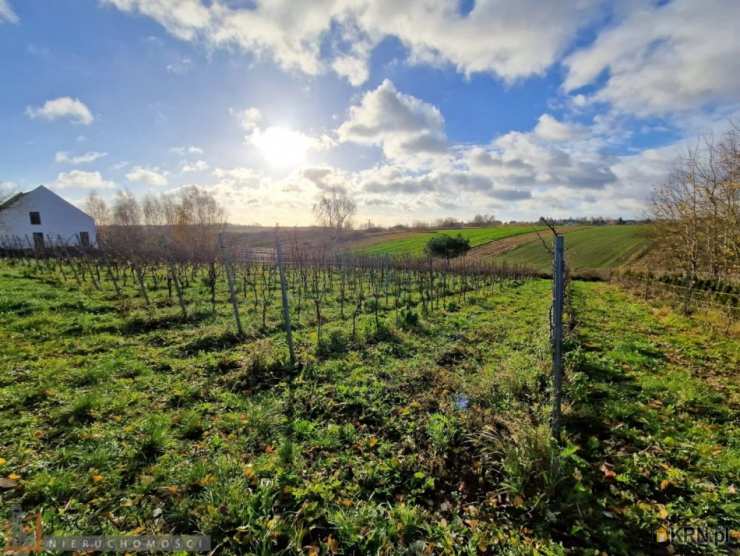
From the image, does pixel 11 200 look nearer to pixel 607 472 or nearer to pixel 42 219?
pixel 42 219

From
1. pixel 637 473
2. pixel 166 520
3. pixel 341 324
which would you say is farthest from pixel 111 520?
pixel 341 324

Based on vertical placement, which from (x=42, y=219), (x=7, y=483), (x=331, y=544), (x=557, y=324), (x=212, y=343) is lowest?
(x=331, y=544)

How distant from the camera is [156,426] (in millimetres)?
3725

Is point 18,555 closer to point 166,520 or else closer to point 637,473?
point 166,520

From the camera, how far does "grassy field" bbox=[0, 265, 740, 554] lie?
2508mm

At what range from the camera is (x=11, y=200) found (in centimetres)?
2941

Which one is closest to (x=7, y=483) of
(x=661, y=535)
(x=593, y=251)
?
(x=661, y=535)

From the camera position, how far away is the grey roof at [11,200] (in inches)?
1091

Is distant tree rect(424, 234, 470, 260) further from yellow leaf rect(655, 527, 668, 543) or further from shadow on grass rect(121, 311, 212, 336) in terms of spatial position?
yellow leaf rect(655, 527, 668, 543)

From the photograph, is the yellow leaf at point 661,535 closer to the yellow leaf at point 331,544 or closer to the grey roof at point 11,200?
the yellow leaf at point 331,544

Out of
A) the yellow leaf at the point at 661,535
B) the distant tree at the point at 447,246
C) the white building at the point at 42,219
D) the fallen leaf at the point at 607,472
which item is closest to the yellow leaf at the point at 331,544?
the yellow leaf at the point at 661,535

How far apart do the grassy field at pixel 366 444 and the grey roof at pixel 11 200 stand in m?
34.1

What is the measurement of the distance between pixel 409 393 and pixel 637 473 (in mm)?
2696

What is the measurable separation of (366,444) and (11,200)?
43775 millimetres
